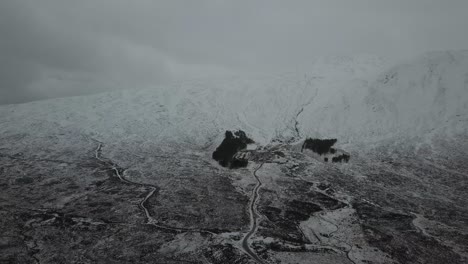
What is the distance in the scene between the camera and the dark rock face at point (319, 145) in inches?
2933

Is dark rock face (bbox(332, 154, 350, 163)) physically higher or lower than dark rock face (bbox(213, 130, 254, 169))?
higher

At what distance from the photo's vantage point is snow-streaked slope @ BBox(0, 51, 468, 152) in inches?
3396

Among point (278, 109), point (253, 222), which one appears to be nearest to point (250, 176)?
point (253, 222)

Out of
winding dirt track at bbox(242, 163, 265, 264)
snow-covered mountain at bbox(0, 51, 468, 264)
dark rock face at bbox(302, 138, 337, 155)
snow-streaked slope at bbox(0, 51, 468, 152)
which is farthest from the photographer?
snow-streaked slope at bbox(0, 51, 468, 152)

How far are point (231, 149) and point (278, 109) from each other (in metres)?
39.1

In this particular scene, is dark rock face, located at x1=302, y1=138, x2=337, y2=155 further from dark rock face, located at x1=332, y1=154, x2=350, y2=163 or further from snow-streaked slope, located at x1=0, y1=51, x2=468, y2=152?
snow-streaked slope, located at x1=0, y1=51, x2=468, y2=152

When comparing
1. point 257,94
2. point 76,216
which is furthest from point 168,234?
point 257,94

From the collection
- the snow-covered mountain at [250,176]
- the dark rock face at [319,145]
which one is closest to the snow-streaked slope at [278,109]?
the snow-covered mountain at [250,176]

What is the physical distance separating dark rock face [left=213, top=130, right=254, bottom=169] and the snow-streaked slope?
16.2 feet

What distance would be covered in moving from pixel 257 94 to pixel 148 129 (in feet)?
141

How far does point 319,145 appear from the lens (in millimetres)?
76750

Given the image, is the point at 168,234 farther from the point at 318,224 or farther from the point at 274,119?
the point at 274,119

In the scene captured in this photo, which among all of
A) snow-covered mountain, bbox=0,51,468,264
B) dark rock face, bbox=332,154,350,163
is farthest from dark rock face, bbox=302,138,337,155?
dark rock face, bbox=332,154,350,163

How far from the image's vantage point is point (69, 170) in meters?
60.3
